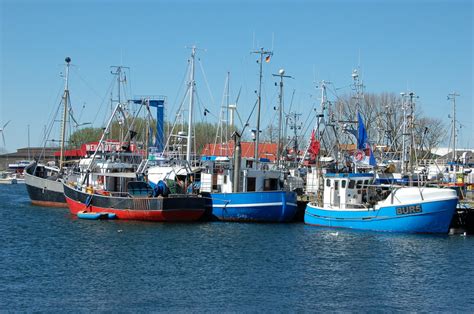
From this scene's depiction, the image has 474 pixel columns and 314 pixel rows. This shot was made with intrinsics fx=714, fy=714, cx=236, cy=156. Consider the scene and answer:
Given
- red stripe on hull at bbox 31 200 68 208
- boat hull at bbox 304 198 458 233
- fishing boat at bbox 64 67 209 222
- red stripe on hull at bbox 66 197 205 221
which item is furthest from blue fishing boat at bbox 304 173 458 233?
red stripe on hull at bbox 31 200 68 208

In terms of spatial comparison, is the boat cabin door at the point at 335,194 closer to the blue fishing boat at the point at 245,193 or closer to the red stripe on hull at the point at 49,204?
the blue fishing boat at the point at 245,193

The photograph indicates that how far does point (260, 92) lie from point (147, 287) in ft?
94.1

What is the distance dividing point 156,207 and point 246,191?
6.89 metres

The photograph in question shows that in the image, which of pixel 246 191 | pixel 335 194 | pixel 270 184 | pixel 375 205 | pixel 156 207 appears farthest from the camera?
pixel 270 184

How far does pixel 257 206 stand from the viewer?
4531 cm

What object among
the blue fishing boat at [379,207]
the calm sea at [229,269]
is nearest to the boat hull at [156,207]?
the calm sea at [229,269]

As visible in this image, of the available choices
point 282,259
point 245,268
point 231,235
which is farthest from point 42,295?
point 231,235

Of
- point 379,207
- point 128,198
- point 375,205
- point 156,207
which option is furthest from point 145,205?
point 379,207

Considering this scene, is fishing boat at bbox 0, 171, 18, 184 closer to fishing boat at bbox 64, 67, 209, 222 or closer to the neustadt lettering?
fishing boat at bbox 64, 67, 209, 222

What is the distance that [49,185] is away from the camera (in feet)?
203

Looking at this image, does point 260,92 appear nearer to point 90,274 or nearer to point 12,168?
point 90,274

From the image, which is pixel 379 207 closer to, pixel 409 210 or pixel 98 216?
pixel 409 210

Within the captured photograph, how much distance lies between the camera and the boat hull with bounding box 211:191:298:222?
4531 centimetres

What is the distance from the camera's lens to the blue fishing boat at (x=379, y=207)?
38.9 meters
